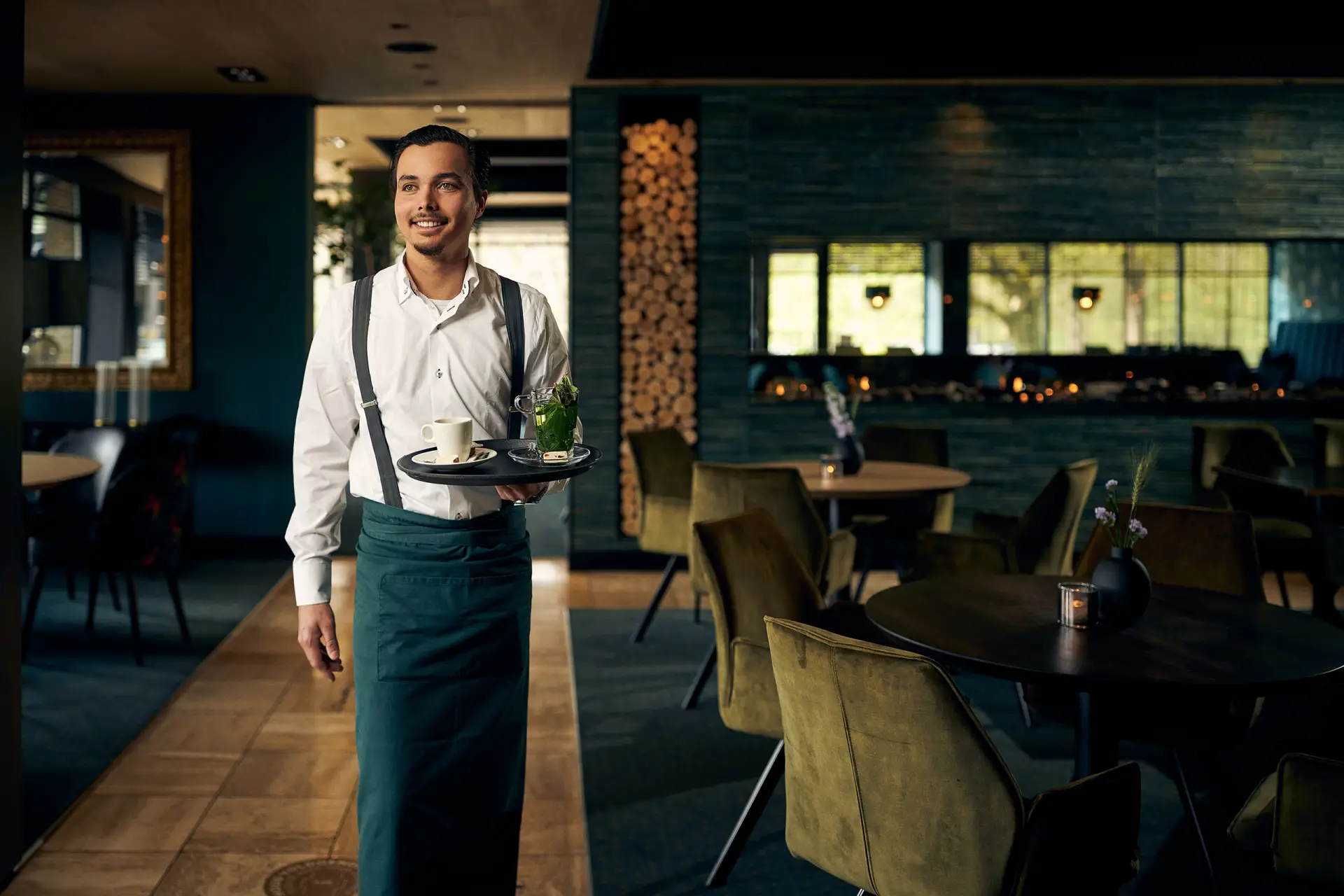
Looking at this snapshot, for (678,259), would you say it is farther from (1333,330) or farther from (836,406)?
(1333,330)

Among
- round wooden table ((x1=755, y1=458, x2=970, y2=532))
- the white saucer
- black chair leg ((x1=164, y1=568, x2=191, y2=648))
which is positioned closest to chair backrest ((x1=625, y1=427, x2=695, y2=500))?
round wooden table ((x1=755, y1=458, x2=970, y2=532))

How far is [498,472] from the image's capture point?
1721 millimetres

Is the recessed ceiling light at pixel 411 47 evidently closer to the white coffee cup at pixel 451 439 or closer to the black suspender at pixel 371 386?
the black suspender at pixel 371 386

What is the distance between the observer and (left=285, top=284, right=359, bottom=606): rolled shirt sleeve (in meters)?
1.93

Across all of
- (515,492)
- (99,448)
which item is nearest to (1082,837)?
(515,492)

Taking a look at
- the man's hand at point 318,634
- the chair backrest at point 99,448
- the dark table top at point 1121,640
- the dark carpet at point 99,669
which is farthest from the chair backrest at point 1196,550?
the chair backrest at point 99,448

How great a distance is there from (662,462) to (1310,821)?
3816mm

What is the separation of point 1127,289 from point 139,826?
605 centimetres

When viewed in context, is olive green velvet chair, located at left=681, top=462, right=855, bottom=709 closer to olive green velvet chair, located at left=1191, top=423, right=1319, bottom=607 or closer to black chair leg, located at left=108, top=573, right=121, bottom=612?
olive green velvet chair, located at left=1191, top=423, right=1319, bottom=607

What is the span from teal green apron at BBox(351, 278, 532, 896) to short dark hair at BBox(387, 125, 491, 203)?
0.18 m

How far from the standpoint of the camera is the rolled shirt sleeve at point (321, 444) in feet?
6.32

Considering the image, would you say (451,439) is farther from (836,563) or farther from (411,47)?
(411,47)

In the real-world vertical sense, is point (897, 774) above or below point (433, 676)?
below

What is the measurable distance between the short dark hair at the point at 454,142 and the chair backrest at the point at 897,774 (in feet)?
2.94
